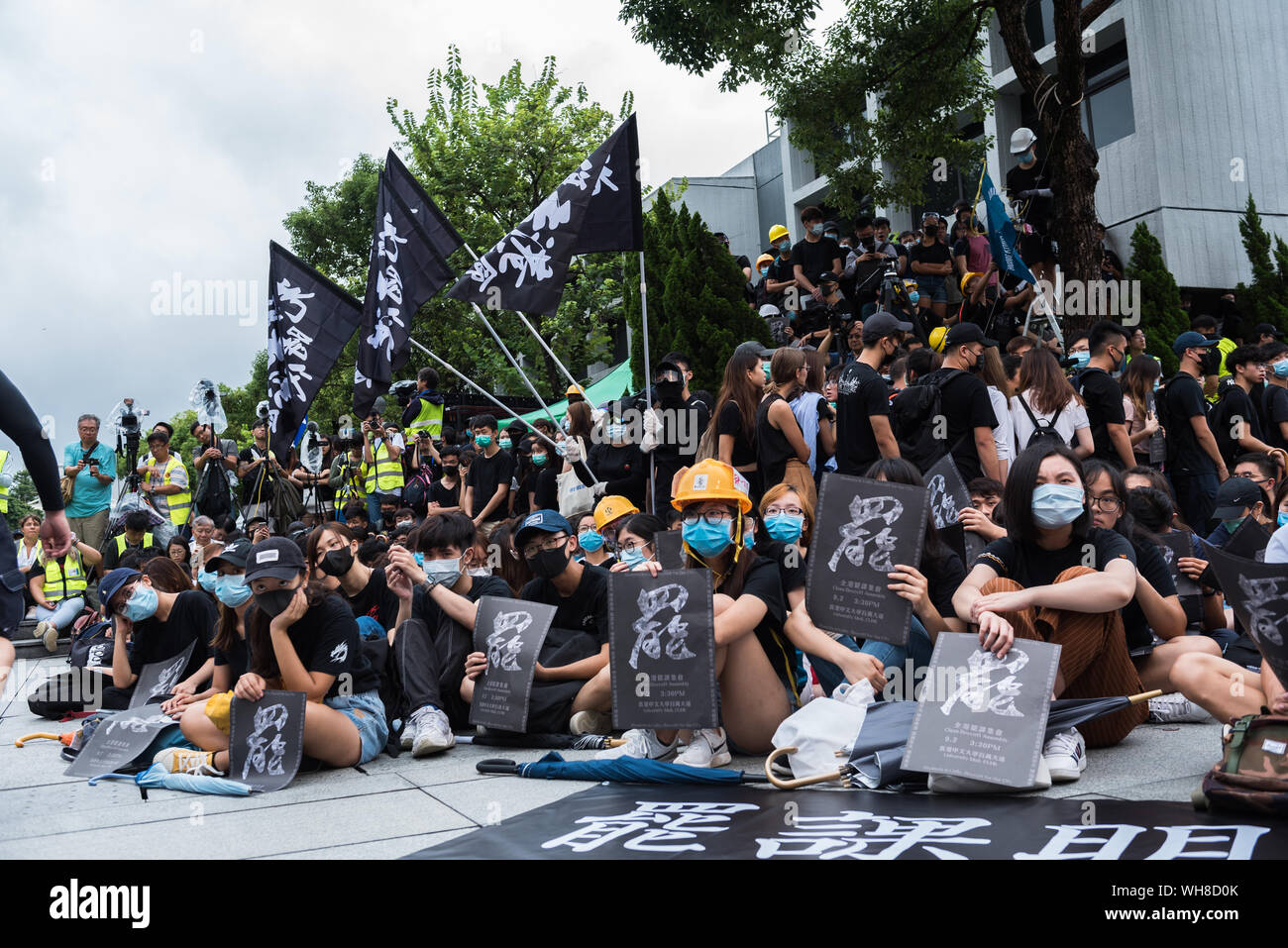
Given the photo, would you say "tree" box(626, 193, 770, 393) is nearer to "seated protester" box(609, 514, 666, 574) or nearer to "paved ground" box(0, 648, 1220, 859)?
"seated protester" box(609, 514, 666, 574)

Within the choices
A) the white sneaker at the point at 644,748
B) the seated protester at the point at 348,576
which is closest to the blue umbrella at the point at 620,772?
the white sneaker at the point at 644,748

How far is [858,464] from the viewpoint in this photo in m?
6.86

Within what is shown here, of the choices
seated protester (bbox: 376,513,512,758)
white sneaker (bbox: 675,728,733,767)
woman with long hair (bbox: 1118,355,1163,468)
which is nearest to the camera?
white sneaker (bbox: 675,728,733,767)

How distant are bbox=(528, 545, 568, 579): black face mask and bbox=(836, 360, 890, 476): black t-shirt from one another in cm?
193

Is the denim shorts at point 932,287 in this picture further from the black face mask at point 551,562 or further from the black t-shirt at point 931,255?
the black face mask at point 551,562

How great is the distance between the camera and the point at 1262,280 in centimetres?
1534

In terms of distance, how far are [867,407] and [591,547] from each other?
2111 mm

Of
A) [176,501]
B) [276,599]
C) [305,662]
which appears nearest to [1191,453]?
[305,662]

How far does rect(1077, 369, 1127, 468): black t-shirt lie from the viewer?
23.3 ft

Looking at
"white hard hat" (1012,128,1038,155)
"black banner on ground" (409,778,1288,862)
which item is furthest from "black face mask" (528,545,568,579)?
"white hard hat" (1012,128,1038,155)

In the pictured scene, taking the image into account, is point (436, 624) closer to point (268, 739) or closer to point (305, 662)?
point (305, 662)

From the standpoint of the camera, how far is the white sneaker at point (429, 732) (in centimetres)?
565
